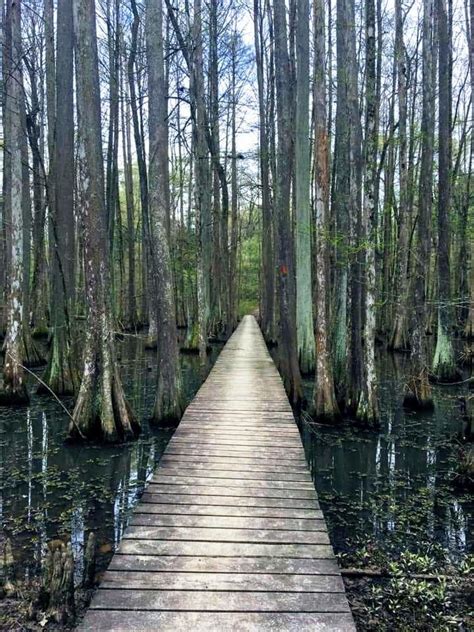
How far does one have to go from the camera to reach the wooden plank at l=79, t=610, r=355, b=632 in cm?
214

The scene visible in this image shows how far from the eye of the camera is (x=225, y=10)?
14602 mm

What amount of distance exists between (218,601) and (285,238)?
712cm

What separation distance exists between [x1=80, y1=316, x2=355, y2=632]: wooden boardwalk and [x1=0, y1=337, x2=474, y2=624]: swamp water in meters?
0.68

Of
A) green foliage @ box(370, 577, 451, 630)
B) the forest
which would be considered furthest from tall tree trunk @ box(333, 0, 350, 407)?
green foliage @ box(370, 577, 451, 630)

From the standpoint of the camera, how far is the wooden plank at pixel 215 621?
2.14 metres

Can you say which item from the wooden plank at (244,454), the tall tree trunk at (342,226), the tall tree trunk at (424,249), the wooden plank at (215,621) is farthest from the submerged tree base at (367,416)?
the wooden plank at (215,621)

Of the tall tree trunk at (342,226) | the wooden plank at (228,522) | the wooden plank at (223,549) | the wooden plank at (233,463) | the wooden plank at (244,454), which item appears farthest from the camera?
the tall tree trunk at (342,226)

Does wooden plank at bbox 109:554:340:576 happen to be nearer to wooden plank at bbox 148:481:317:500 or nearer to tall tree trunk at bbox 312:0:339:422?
wooden plank at bbox 148:481:317:500

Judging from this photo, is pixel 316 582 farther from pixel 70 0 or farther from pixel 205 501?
pixel 70 0

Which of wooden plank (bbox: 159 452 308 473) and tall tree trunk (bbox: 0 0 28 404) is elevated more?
tall tree trunk (bbox: 0 0 28 404)

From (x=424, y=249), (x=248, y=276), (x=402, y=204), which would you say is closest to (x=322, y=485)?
(x=424, y=249)

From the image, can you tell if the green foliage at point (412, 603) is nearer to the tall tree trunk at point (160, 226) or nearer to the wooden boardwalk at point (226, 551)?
the wooden boardwalk at point (226, 551)

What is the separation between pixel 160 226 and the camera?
23.6 feet

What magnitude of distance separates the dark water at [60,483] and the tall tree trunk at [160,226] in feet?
1.80
